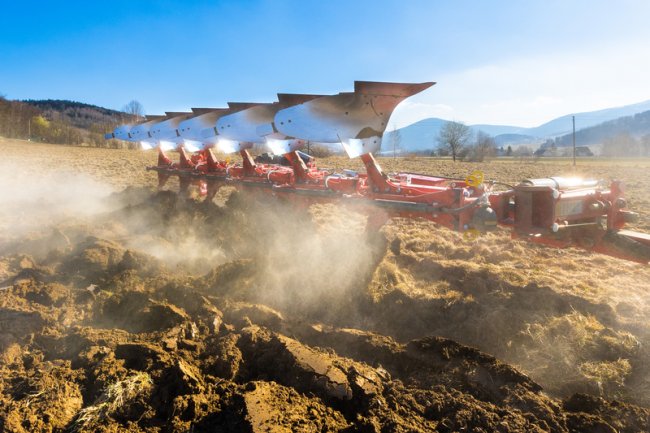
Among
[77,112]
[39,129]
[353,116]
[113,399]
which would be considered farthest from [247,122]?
[77,112]

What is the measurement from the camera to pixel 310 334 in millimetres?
4062

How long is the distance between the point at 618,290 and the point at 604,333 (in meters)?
1.51

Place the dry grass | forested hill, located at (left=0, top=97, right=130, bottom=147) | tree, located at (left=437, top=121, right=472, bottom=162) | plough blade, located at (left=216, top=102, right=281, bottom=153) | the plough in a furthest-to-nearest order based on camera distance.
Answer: tree, located at (left=437, top=121, right=472, bottom=162), forested hill, located at (left=0, top=97, right=130, bottom=147), plough blade, located at (left=216, top=102, right=281, bottom=153), the plough, the dry grass

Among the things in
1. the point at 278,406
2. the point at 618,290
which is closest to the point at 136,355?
the point at 278,406

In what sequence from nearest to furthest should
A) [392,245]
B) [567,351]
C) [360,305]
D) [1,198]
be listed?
1. [567,351]
2. [360,305]
3. [392,245]
4. [1,198]

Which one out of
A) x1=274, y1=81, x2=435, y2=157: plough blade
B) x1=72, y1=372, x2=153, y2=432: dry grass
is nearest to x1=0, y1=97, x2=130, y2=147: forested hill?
x1=274, y1=81, x2=435, y2=157: plough blade

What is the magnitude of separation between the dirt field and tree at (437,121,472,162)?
61469mm

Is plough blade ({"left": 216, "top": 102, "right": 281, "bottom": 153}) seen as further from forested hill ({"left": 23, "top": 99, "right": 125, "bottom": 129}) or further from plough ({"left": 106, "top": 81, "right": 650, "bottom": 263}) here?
forested hill ({"left": 23, "top": 99, "right": 125, "bottom": 129})

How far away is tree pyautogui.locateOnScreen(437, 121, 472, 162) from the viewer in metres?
64.9

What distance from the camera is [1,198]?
11398 millimetres

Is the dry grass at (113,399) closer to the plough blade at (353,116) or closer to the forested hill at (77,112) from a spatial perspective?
the plough blade at (353,116)

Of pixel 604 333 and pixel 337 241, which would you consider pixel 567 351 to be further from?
pixel 337 241

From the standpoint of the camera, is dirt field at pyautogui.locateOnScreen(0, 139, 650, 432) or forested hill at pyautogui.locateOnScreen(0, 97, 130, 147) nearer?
dirt field at pyautogui.locateOnScreen(0, 139, 650, 432)

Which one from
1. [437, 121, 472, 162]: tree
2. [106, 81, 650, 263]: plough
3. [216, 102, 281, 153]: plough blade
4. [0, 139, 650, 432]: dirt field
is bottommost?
[0, 139, 650, 432]: dirt field
